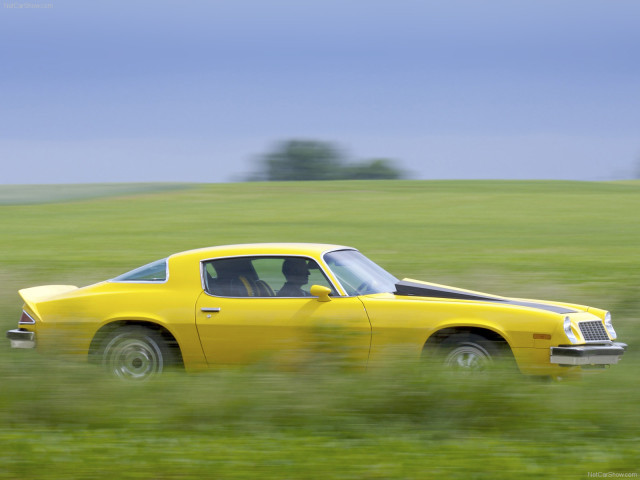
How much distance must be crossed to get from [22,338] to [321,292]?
2.57 metres

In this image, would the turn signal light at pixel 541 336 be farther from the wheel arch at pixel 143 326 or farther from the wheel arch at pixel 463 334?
the wheel arch at pixel 143 326

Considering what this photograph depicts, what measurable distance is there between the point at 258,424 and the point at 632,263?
12.9 m

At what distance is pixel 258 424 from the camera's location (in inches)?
194

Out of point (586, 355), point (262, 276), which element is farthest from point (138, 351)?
point (586, 355)

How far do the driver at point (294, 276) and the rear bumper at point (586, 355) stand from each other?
6.66ft

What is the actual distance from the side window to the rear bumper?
1.88 metres

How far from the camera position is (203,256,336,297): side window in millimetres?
6826

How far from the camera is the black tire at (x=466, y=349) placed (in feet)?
20.3

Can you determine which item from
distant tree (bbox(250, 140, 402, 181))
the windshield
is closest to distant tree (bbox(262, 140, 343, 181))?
distant tree (bbox(250, 140, 402, 181))

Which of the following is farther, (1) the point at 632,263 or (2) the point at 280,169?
(2) the point at 280,169

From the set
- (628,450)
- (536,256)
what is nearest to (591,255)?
(536,256)

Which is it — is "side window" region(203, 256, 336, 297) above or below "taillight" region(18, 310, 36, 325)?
above

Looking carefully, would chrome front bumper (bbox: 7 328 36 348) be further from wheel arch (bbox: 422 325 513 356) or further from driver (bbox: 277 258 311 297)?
wheel arch (bbox: 422 325 513 356)

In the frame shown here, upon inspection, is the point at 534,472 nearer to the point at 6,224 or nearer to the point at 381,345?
the point at 381,345
